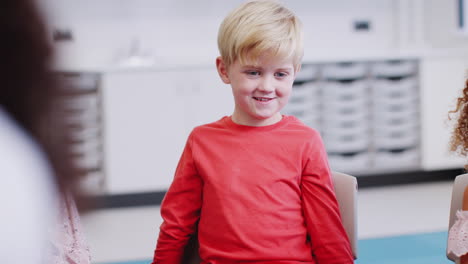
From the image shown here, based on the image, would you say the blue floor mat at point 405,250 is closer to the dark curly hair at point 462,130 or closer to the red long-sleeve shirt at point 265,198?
the dark curly hair at point 462,130

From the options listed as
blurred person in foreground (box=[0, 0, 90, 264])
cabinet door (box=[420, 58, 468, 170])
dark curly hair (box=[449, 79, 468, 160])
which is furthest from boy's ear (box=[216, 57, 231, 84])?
cabinet door (box=[420, 58, 468, 170])

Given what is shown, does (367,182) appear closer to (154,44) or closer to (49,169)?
(154,44)

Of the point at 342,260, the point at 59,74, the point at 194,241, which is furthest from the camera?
the point at 194,241

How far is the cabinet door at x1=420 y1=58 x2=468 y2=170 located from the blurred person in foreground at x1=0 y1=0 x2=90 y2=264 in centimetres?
363

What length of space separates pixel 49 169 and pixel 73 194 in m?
0.01

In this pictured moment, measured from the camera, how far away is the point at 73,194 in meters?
0.24

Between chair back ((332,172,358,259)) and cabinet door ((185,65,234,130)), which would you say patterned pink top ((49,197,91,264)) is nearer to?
chair back ((332,172,358,259))

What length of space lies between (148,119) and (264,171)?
225 cm

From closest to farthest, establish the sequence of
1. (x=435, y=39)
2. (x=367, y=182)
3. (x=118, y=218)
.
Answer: (x=118, y=218) → (x=367, y=182) → (x=435, y=39)

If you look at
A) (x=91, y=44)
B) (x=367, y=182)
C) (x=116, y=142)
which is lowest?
(x=367, y=182)

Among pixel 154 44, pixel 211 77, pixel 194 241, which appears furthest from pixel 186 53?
pixel 194 241

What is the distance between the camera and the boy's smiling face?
1.16 m

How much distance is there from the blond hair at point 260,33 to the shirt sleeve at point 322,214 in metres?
0.22

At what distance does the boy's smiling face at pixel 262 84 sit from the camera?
1.16 meters
